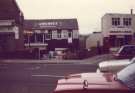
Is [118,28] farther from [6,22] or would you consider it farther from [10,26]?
[6,22]

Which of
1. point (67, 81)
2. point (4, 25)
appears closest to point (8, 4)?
point (4, 25)

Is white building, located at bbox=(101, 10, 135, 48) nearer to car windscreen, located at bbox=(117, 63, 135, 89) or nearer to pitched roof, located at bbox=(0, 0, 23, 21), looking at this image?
pitched roof, located at bbox=(0, 0, 23, 21)

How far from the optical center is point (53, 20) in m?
78.1

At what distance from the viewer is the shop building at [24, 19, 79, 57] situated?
73.8 meters

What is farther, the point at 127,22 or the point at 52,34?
the point at 52,34

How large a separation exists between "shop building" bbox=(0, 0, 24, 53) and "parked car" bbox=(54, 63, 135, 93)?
44.8 m

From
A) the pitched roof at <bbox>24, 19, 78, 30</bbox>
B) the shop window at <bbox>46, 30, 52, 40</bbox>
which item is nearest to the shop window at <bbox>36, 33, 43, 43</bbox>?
the shop window at <bbox>46, 30, 52, 40</bbox>

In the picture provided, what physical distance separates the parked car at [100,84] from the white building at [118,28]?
215 feet

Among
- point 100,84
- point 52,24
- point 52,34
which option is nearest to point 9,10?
point 52,34

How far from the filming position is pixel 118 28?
247 ft

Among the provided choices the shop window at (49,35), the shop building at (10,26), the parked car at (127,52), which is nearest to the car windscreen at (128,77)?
the parked car at (127,52)

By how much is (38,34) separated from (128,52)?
49543 millimetres

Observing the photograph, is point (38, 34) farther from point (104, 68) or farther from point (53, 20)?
point (104, 68)

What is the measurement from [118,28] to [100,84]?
225ft
